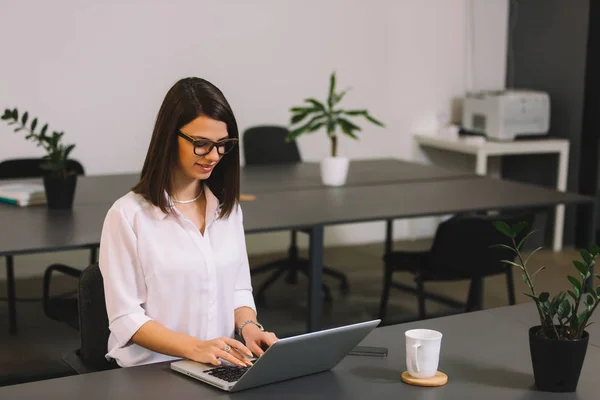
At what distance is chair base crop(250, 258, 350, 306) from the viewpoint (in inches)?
193

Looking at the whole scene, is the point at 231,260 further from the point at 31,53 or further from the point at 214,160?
the point at 31,53

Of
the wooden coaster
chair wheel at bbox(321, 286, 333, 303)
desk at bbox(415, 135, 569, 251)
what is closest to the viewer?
the wooden coaster

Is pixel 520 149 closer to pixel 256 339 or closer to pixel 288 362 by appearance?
pixel 256 339

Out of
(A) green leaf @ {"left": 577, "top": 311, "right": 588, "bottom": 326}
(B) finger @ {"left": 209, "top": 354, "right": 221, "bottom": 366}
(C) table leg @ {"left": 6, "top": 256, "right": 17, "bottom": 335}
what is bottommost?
(C) table leg @ {"left": 6, "top": 256, "right": 17, "bottom": 335}

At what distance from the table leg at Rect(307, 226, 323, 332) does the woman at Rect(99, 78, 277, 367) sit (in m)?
1.36

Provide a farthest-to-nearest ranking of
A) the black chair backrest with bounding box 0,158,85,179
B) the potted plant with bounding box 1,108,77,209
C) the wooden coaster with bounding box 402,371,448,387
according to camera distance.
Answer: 1. the black chair backrest with bounding box 0,158,85,179
2. the potted plant with bounding box 1,108,77,209
3. the wooden coaster with bounding box 402,371,448,387

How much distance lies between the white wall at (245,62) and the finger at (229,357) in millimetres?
3586

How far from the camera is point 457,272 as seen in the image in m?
3.90

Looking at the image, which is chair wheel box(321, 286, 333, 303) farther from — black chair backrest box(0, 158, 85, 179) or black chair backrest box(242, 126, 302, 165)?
black chair backrest box(0, 158, 85, 179)

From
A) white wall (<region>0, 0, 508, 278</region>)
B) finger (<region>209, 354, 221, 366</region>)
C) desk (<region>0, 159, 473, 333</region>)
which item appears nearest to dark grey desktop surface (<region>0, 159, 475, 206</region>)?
desk (<region>0, 159, 473, 333</region>)

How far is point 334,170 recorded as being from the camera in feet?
13.9

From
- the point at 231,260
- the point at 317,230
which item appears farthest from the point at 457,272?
the point at 231,260

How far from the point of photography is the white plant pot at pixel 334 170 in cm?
423

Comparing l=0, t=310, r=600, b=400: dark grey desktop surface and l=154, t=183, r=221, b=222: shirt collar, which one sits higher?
l=154, t=183, r=221, b=222: shirt collar
